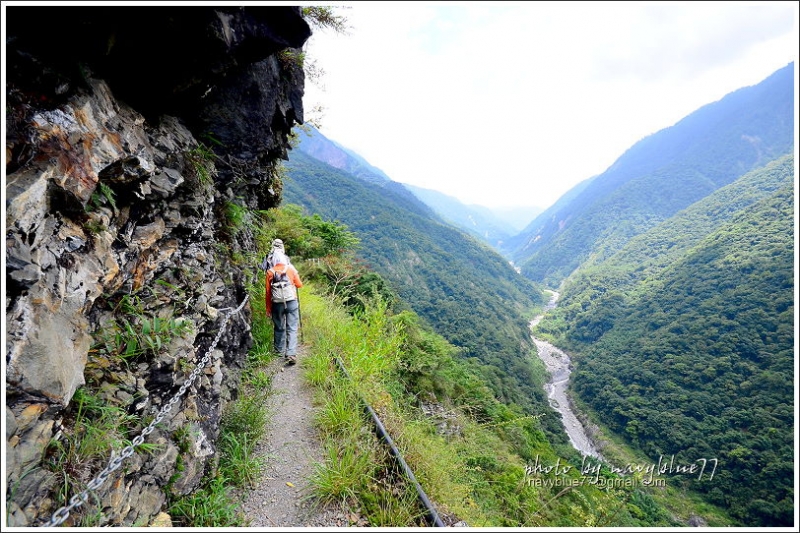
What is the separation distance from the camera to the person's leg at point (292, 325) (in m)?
5.26

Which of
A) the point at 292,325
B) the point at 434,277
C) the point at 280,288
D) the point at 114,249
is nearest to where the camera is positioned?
the point at 114,249

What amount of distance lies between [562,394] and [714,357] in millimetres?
25958

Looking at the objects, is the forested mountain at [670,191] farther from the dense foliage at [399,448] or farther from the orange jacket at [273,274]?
the orange jacket at [273,274]

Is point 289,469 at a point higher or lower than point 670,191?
lower

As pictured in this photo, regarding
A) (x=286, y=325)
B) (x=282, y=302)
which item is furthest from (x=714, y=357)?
(x=282, y=302)

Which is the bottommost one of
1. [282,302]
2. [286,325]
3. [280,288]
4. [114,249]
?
[286,325]

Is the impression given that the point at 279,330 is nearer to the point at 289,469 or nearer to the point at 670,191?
the point at 289,469

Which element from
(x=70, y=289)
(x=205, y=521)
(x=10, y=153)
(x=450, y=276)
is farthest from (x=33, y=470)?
(x=450, y=276)

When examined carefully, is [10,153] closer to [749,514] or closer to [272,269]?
[272,269]

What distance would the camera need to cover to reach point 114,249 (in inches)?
107

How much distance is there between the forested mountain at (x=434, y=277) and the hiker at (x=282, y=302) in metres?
40.2

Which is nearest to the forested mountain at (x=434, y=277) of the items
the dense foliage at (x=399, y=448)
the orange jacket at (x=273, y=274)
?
the dense foliage at (x=399, y=448)

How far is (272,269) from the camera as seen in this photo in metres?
5.20

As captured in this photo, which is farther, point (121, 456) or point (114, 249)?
point (114, 249)
